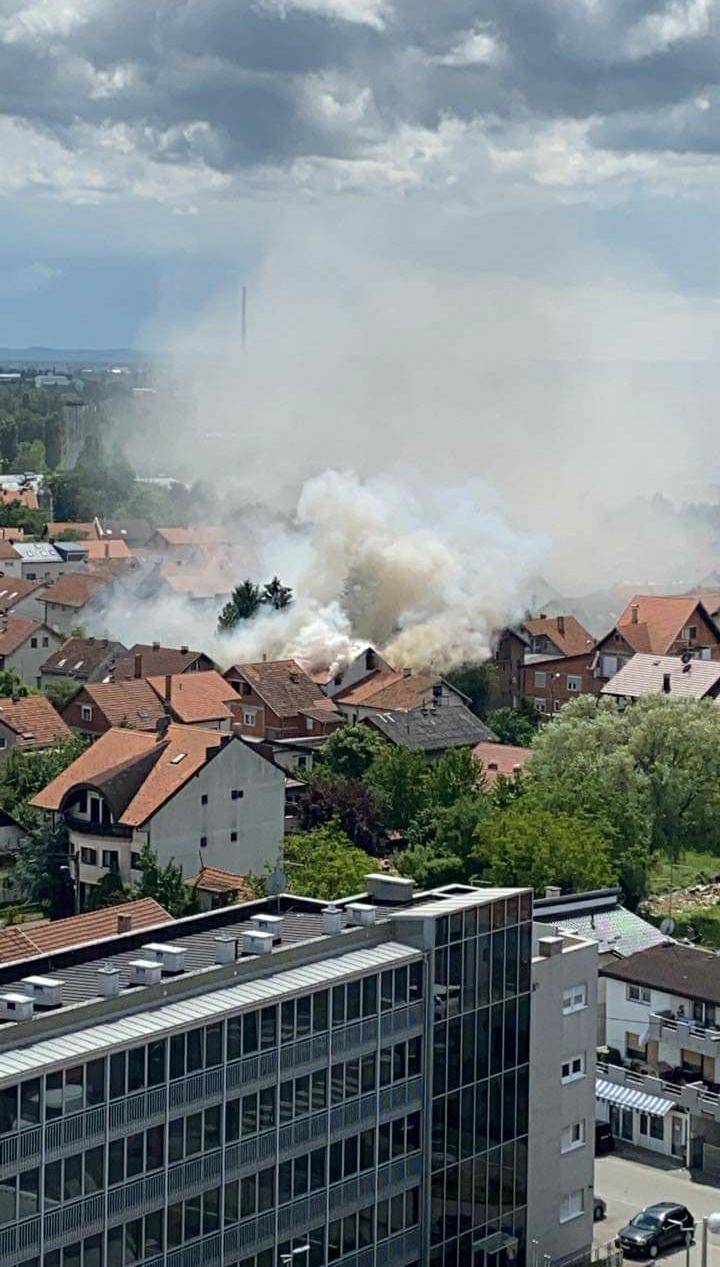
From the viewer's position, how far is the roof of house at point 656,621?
76.2m

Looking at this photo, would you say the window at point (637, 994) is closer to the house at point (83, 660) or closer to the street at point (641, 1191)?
the street at point (641, 1191)

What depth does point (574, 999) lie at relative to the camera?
29797mm

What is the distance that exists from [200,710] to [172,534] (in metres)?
58.2

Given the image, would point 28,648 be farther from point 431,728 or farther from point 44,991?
point 44,991

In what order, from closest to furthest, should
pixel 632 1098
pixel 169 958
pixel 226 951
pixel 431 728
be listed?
pixel 169 958 → pixel 226 951 → pixel 632 1098 → pixel 431 728

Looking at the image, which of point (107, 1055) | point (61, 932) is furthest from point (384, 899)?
point (61, 932)

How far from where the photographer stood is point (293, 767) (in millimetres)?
65500

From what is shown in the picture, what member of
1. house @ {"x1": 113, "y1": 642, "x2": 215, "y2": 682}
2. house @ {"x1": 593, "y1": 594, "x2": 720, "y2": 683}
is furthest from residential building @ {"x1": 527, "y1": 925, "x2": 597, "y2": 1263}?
house @ {"x1": 593, "y1": 594, "x2": 720, "y2": 683}

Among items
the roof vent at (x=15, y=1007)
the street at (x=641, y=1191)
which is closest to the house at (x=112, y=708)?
the street at (x=641, y=1191)

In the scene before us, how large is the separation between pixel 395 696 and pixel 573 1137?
4068 cm

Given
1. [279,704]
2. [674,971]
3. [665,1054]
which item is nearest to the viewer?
[665,1054]

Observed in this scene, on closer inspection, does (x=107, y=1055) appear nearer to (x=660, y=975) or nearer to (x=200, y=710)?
(x=660, y=975)

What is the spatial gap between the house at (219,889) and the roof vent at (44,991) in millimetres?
23455

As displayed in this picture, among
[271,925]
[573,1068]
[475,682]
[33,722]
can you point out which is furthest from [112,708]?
[271,925]
